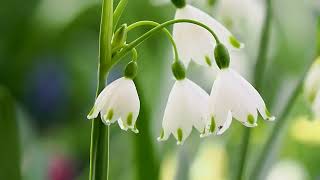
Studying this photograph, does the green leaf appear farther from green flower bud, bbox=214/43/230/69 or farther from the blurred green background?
green flower bud, bbox=214/43/230/69

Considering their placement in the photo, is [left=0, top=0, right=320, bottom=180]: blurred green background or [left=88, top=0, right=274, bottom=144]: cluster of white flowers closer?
[left=88, top=0, right=274, bottom=144]: cluster of white flowers

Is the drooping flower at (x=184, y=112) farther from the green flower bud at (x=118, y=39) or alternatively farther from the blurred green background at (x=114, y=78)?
the blurred green background at (x=114, y=78)

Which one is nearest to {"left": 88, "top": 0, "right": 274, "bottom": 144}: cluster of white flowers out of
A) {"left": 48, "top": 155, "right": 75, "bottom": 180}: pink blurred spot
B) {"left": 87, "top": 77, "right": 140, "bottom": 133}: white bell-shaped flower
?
{"left": 87, "top": 77, "right": 140, "bottom": 133}: white bell-shaped flower

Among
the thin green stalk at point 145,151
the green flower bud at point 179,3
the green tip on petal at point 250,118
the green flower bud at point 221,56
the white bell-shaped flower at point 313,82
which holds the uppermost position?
A: the green flower bud at point 179,3

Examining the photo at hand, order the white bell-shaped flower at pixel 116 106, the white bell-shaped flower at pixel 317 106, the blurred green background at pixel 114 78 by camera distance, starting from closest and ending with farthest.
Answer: the white bell-shaped flower at pixel 116 106
the white bell-shaped flower at pixel 317 106
the blurred green background at pixel 114 78

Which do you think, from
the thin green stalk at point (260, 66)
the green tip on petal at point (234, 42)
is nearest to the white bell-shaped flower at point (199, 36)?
the green tip on petal at point (234, 42)

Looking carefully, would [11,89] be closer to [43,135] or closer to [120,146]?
[43,135]
